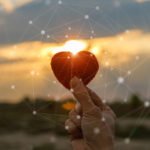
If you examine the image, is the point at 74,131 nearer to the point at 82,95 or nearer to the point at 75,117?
the point at 75,117

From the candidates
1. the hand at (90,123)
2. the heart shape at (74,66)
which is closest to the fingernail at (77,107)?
the hand at (90,123)

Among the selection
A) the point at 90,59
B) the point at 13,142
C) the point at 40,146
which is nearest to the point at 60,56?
the point at 90,59

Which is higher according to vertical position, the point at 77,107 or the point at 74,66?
the point at 74,66

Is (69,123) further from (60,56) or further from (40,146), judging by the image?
(40,146)

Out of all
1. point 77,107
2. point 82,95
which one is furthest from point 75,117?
point 82,95

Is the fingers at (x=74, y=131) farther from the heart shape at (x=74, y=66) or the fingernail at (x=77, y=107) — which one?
the heart shape at (x=74, y=66)

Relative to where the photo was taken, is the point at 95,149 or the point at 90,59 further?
the point at 90,59
